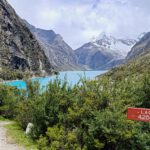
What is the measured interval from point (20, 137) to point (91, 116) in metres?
4.80

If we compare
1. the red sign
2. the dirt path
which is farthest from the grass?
the red sign

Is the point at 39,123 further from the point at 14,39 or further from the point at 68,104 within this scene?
the point at 14,39

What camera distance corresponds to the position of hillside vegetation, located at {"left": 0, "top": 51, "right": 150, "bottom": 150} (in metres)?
15.0

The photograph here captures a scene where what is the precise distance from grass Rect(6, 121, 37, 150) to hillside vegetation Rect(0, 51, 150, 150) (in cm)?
50

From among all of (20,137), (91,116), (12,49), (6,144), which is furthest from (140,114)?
(12,49)

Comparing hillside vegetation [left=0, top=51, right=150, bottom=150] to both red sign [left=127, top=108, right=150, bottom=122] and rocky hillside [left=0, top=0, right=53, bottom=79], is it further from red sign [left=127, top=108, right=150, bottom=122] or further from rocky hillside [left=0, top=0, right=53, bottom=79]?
rocky hillside [left=0, top=0, right=53, bottom=79]

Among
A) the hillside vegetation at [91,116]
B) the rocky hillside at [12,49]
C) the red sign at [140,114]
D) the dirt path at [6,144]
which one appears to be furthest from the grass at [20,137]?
the rocky hillside at [12,49]

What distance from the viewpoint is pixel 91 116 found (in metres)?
16.6

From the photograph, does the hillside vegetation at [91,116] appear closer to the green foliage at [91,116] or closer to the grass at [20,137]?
the green foliage at [91,116]

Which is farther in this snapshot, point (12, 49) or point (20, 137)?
point (12, 49)

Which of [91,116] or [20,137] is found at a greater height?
[91,116]

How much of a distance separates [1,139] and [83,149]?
218 inches

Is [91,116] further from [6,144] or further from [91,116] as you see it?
[6,144]

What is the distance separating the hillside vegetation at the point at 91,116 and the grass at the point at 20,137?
50 cm
